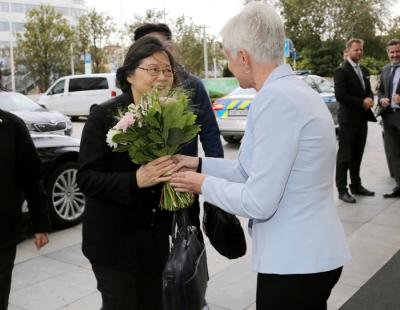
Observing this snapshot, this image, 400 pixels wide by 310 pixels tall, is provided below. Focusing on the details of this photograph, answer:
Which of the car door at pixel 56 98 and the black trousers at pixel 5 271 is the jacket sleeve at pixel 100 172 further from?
the car door at pixel 56 98

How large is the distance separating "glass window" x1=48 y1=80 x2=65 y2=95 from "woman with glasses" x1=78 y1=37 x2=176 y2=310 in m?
21.3

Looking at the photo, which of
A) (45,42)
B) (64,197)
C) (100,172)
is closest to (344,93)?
(64,197)

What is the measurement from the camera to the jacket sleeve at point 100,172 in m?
2.30

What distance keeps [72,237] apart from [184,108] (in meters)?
3.96

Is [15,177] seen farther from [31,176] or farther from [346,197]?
[346,197]

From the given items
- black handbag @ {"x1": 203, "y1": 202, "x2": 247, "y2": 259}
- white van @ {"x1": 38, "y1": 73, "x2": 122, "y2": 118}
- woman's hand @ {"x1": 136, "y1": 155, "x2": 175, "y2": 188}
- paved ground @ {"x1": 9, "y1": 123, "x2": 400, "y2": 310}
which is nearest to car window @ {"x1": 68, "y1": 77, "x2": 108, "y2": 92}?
white van @ {"x1": 38, "y1": 73, "x2": 122, "y2": 118}

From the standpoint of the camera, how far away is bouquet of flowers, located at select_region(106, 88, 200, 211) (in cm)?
211

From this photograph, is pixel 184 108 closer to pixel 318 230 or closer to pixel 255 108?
pixel 255 108

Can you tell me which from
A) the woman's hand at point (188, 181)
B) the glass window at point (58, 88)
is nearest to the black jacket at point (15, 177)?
the woman's hand at point (188, 181)

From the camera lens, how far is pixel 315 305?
6.66 feet

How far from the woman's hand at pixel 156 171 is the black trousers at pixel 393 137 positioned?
5645 millimetres

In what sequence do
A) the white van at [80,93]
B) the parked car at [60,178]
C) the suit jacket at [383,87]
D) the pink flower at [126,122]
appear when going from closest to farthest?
the pink flower at [126,122] → the parked car at [60,178] → the suit jacket at [383,87] → the white van at [80,93]

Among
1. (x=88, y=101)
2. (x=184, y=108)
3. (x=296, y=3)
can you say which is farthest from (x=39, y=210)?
(x=296, y=3)

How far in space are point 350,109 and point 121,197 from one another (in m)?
5.28
